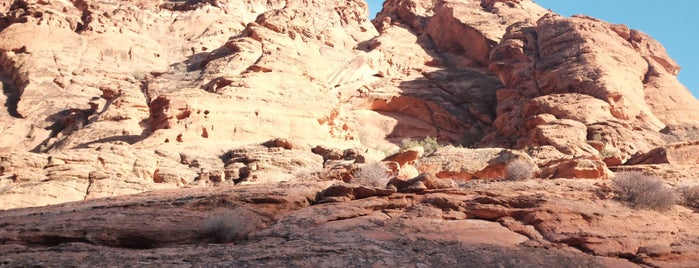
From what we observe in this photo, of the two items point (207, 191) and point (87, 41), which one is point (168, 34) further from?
point (207, 191)

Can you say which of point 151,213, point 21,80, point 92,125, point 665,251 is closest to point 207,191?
point 151,213

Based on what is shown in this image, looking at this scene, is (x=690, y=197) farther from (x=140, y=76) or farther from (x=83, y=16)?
(x=83, y=16)

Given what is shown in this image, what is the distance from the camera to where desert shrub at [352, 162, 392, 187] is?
13968mm

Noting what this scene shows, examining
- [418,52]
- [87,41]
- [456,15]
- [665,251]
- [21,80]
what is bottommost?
[21,80]

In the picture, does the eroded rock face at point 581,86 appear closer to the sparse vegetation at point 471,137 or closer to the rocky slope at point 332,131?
the rocky slope at point 332,131

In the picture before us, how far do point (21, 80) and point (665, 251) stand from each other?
3974 centimetres

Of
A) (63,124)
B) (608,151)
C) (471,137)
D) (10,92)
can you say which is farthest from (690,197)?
(10,92)

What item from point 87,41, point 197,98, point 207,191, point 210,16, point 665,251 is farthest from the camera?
point 210,16

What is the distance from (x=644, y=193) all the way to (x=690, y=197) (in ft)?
4.88

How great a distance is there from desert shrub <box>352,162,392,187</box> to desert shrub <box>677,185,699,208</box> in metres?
6.45

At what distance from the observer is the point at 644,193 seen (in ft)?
35.3

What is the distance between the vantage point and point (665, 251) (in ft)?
A: 29.3

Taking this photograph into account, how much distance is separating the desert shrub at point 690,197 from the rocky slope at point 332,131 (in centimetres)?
51

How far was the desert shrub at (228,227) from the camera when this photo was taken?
29.7 ft
